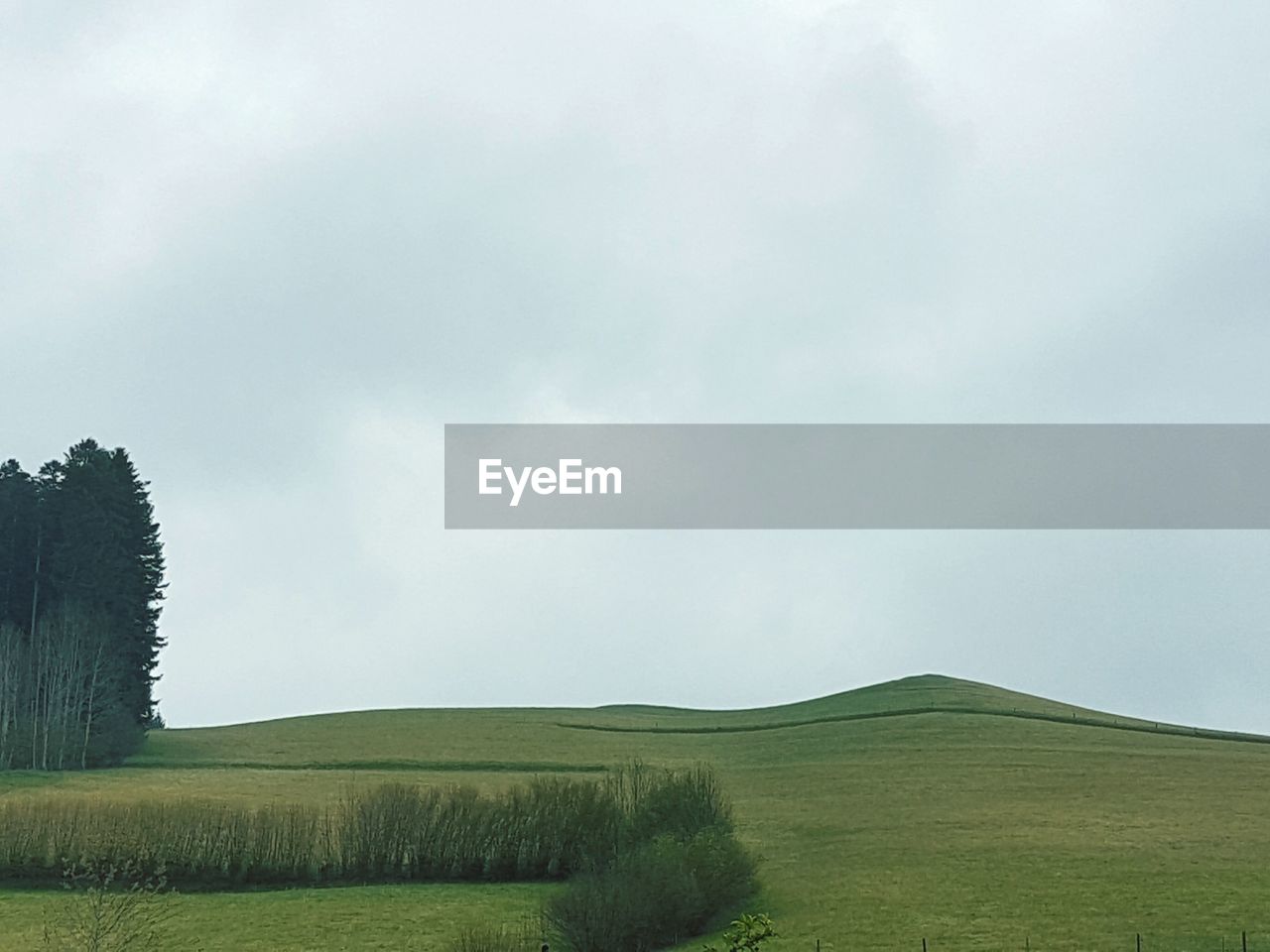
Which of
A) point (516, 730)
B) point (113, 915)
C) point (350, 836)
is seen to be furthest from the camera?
point (516, 730)

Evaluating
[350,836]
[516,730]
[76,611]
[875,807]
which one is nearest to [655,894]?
[350,836]

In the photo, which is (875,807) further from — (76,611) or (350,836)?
(76,611)

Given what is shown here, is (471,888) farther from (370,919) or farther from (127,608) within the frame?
(127,608)

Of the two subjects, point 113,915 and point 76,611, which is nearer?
point 113,915

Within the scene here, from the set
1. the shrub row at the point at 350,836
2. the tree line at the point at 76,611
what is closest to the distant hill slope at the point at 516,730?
the tree line at the point at 76,611

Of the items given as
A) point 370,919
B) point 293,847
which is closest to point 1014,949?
point 370,919

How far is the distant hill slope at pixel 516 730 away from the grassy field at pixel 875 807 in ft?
1.27

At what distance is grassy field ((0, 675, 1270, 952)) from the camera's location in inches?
1624

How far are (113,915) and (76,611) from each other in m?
50.2

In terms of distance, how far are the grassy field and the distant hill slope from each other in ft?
1.27

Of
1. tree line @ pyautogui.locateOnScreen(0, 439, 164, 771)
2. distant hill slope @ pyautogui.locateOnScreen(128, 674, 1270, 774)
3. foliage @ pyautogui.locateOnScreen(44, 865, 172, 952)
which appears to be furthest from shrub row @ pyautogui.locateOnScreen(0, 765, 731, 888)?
tree line @ pyautogui.locateOnScreen(0, 439, 164, 771)

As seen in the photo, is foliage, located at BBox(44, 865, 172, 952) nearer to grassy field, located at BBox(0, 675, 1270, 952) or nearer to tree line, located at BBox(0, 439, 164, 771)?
grassy field, located at BBox(0, 675, 1270, 952)

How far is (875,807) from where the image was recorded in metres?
62.2

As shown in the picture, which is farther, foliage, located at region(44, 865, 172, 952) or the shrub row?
the shrub row
